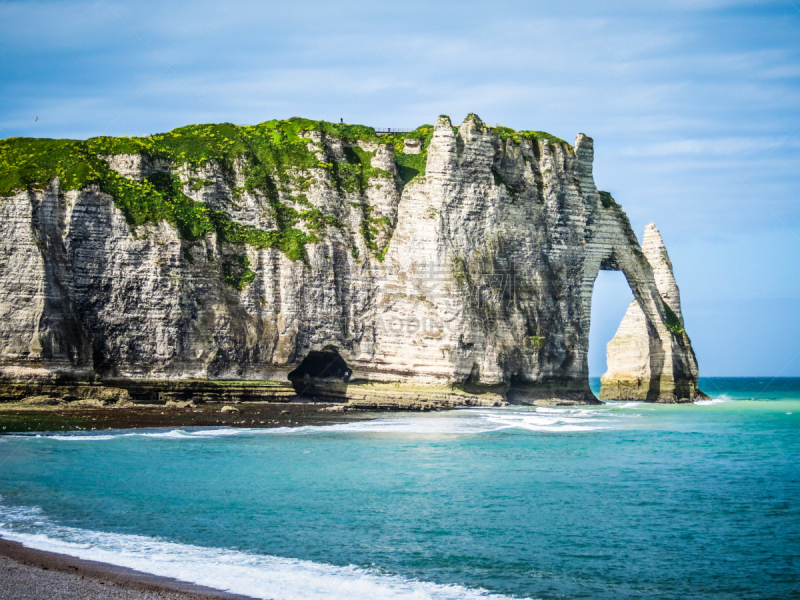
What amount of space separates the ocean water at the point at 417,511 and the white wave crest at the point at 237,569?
4 cm

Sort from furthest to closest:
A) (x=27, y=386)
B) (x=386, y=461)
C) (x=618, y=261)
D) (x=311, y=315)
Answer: (x=618, y=261) < (x=311, y=315) < (x=27, y=386) < (x=386, y=461)

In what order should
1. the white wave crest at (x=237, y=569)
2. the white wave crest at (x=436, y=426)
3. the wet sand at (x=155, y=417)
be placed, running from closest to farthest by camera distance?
the white wave crest at (x=237, y=569) → the white wave crest at (x=436, y=426) → the wet sand at (x=155, y=417)

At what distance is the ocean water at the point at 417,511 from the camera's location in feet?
39.3

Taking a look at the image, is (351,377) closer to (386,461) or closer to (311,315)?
(311,315)

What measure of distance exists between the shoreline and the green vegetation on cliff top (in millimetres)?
30848

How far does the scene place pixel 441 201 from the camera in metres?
44.5

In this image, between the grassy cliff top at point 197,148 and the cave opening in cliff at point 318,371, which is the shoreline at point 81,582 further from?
the cave opening in cliff at point 318,371

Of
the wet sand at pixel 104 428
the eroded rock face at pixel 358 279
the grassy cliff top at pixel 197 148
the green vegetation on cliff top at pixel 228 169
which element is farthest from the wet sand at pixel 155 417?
the grassy cliff top at pixel 197 148

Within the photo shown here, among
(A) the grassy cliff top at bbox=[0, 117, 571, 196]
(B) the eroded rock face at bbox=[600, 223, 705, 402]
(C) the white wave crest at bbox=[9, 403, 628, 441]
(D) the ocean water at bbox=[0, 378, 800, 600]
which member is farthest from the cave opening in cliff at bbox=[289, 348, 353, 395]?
(B) the eroded rock face at bbox=[600, 223, 705, 402]

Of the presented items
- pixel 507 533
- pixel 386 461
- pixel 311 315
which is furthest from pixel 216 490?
pixel 311 315

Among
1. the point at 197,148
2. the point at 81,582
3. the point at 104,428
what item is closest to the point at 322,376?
the point at 197,148

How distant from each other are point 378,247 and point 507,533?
3269 cm

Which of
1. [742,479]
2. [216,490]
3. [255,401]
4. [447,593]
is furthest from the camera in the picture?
[255,401]

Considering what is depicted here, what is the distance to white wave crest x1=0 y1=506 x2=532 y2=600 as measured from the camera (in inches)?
434
